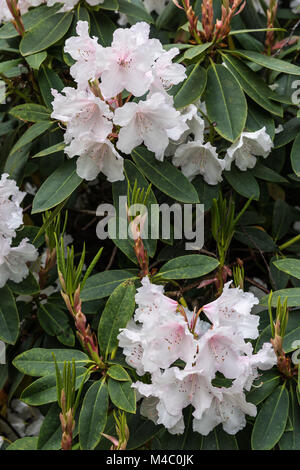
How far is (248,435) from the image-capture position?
1278mm

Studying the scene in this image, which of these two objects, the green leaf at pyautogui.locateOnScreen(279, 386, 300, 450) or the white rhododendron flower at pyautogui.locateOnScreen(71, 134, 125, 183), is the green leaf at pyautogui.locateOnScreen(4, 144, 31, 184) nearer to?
the white rhododendron flower at pyautogui.locateOnScreen(71, 134, 125, 183)

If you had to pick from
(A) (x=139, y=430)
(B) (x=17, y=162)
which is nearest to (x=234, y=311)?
(A) (x=139, y=430)

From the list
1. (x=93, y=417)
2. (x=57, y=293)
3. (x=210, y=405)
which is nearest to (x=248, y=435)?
(x=210, y=405)

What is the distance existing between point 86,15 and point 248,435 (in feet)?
3.63

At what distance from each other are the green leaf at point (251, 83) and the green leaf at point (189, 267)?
439mm

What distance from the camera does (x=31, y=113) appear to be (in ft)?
4.99

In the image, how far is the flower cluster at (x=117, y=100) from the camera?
126 cm

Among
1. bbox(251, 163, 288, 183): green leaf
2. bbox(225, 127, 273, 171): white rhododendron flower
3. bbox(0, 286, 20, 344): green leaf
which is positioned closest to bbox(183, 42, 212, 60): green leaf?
bbox(225, 127, 273, 171): white rhododendron flower

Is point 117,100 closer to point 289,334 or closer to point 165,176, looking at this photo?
point 165,176

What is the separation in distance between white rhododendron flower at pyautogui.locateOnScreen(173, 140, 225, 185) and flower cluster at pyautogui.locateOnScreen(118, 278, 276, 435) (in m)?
0.42

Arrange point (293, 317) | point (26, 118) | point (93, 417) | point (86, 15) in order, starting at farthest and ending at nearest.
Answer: point (86, 15)
point (26, 118)
point (293, 317)
point (93, 417)

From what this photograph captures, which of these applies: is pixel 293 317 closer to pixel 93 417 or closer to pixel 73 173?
pixel 93 417

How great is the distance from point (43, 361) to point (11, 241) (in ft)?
1.10

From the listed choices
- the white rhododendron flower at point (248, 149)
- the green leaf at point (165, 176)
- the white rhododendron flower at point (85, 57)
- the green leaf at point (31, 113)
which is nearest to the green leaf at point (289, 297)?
the green leaf at point (165, 176)
